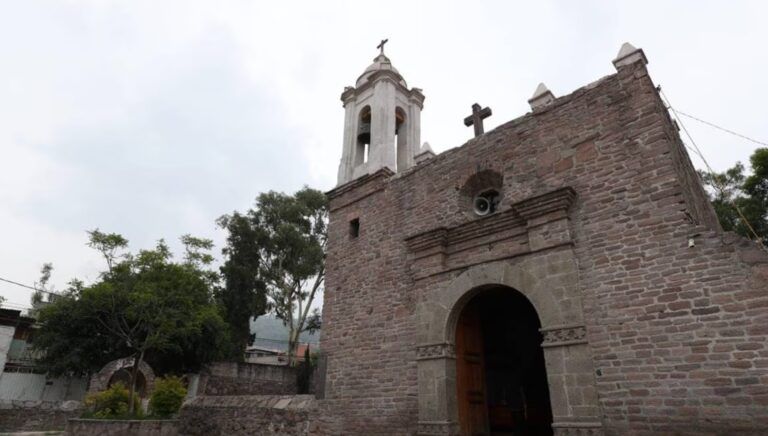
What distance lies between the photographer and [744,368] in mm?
4941

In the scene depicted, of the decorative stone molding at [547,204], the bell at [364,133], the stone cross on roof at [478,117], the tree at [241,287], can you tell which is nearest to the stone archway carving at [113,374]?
the tree at [241,287]

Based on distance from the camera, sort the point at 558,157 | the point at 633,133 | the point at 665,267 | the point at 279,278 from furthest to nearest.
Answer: the point at 279,278, the point at 558,157, the point at 633,133, the point at 665,267

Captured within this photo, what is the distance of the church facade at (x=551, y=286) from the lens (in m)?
5.32

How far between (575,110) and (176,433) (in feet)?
41.6

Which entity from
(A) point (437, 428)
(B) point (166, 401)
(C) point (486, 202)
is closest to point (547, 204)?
(C) point (486, 202)

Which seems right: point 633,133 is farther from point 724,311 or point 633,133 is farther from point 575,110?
point 724,311

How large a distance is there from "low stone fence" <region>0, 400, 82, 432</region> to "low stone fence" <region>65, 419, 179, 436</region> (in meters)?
5.93

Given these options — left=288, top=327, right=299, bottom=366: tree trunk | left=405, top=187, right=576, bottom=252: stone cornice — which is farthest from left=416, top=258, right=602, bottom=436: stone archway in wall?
left=288, top=327, right=299, bottom=366: tree trunk

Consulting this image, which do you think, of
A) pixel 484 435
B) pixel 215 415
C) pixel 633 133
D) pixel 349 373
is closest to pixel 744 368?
pixel 633 133

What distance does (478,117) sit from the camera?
32.9 feet

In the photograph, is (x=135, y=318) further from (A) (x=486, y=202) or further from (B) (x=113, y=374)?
(A) (x=486, y=202)

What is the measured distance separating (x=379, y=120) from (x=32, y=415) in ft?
54.1

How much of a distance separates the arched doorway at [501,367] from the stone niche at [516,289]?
0.38m

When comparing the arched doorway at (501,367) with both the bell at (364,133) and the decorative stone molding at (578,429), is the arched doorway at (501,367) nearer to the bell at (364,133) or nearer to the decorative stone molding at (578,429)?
the decorative stone molding at (578,429)
